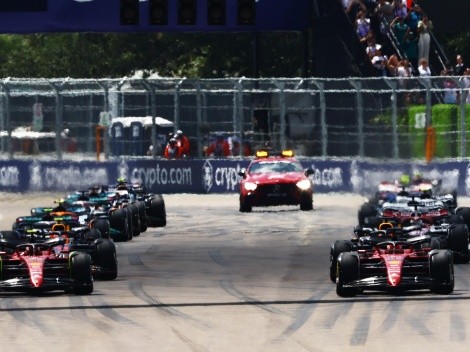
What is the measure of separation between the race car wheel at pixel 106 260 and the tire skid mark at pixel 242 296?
1358 mm

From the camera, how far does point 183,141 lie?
46.5 m

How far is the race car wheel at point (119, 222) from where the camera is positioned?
30203 mm

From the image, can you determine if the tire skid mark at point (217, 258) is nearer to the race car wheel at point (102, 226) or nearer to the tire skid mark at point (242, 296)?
the race car wheel at point (102, 226)

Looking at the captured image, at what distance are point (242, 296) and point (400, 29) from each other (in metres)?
28.5

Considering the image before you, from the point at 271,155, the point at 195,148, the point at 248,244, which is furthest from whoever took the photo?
the point at 195,148

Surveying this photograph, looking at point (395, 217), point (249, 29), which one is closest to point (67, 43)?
point (249, 29)

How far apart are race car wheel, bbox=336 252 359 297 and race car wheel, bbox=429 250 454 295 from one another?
2.70 ft

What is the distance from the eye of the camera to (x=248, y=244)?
99.8 ft

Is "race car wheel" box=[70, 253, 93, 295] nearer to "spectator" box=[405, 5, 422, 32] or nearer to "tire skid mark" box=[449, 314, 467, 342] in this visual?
"tire skid mark" box=[449, 314, 467, 342]

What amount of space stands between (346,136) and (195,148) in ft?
16.1

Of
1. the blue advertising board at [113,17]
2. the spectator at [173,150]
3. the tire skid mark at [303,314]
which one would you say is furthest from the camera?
the blue advertising board at [113,17]

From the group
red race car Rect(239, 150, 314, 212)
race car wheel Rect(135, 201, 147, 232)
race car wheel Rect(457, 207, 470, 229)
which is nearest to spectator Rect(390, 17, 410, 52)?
red race car Rect(239, 150, 314, 212)

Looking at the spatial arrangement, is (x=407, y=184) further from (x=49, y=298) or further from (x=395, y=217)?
(x=49, y=298)

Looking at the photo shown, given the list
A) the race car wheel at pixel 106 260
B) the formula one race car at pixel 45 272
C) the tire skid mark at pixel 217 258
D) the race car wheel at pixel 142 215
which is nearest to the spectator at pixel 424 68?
the race car wheel at pixel 142 215
